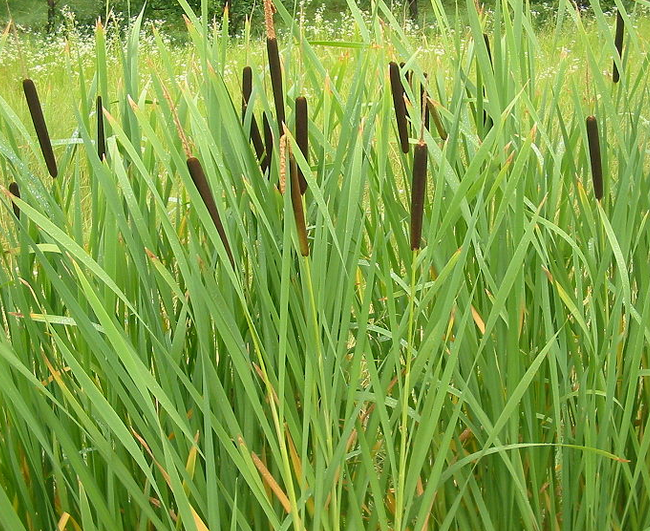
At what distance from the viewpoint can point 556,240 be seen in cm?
100

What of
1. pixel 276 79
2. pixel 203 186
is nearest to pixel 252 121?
pixel 276 79

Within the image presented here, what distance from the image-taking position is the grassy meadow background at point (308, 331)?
71 centimetres

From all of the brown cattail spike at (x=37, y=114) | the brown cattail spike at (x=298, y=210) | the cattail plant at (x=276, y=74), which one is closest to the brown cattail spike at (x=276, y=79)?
the cattail plant at (x=276, y=74)

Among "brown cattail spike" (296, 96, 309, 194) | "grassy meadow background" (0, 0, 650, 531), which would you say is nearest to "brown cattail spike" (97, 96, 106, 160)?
"grassy meadow background" (0, 0, 650, 531)

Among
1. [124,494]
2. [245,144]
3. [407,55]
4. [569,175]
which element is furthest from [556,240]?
[124,494]

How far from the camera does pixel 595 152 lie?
31.5 inches

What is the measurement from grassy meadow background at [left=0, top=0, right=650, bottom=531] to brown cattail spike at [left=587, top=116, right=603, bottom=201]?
0.15 ft

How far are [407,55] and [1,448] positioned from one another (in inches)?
25.5

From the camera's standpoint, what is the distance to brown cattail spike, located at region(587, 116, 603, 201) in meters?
0.79

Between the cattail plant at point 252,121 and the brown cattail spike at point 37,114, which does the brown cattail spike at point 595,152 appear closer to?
the cattail plant at point 252,121

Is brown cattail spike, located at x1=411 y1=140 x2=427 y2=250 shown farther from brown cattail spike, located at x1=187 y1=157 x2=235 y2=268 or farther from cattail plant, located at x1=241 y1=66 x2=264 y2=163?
cattail plant, located at x1=241 y1=66 x2=264 y2=163

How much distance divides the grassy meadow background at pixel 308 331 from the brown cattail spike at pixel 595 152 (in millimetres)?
45

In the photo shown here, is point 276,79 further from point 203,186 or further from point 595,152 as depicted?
point 595,152

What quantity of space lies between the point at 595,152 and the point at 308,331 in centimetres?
33
